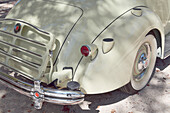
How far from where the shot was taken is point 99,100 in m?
3.55

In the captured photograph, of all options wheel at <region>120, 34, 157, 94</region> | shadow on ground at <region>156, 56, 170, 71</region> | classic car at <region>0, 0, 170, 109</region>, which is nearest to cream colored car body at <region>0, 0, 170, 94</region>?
classic car at <region>0, 0, 170, 109</region>

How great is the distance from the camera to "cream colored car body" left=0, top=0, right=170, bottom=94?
2.88 meters

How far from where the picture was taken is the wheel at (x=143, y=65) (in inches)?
134

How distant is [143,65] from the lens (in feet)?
11.7

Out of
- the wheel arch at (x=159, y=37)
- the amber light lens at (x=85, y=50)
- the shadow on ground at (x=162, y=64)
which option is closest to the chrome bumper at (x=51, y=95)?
the amber light lens at (x=85, y=50)

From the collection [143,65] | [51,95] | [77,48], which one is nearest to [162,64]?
[143,65]

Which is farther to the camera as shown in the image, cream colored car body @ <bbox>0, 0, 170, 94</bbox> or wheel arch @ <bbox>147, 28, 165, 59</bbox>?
wheel arch @ <bbox>147, 28, 165, 59</bbox>

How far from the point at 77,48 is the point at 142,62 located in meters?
1.17

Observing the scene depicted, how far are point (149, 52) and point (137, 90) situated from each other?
671 mm

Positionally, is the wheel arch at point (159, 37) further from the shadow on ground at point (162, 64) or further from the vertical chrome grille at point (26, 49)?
the vertical chrome grille at point (26, 49)

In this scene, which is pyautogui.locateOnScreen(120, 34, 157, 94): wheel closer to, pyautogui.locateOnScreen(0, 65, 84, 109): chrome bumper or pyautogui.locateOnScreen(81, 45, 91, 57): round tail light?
pyautogui.locateOnScreen(81, 45, 91, 57): round tail light

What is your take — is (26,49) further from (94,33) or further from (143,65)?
(143,65)

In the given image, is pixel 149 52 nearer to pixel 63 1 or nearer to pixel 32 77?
pixel 63 1

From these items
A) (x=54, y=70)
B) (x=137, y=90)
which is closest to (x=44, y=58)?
(x=54, y=70)
